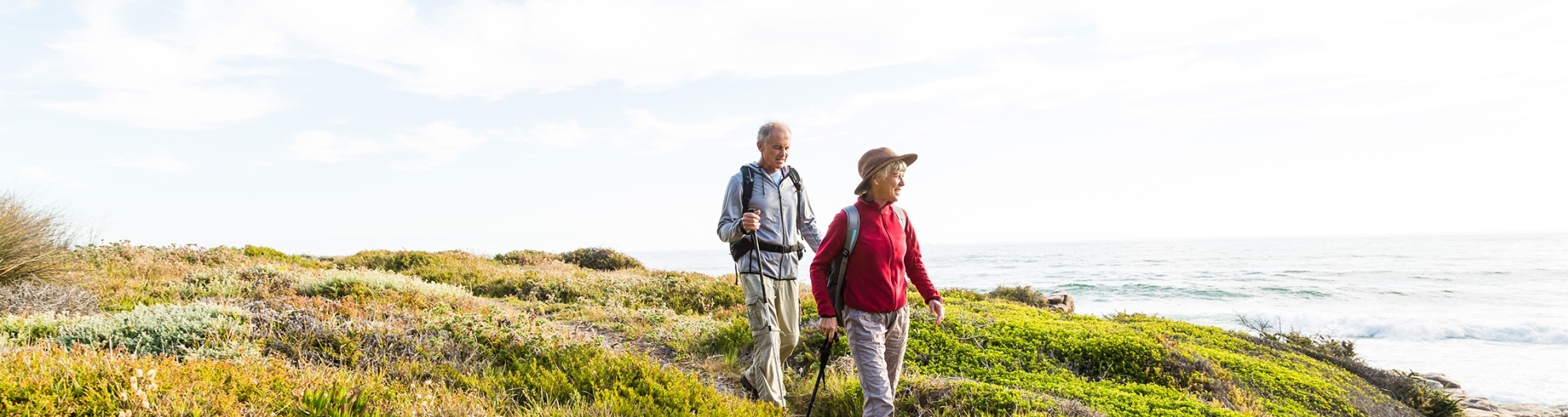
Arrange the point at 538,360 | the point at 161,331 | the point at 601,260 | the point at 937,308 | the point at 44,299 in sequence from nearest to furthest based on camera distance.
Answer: the point at 937,308 → the point at 161,331 → the point at 538,360 → the point at 44,299 → the point at 601,260

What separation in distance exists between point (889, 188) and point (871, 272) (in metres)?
0.45

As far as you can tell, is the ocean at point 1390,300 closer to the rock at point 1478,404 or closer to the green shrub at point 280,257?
the rock at point 1478,404

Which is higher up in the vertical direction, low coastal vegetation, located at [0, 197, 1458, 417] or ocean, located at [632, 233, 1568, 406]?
low coastal vegetation, located at [0, 197, 1458, 417]

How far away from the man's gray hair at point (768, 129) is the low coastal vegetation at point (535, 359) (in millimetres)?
1620

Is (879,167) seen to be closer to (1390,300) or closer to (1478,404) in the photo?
(1478,404)

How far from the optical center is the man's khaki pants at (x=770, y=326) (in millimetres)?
4586

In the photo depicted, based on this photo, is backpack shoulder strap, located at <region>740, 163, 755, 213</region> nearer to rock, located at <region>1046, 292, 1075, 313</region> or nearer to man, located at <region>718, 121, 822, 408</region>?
man, located at <region>718, 121, 822, 408</region>

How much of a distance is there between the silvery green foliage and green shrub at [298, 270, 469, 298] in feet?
8.56

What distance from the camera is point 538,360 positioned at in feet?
18.1

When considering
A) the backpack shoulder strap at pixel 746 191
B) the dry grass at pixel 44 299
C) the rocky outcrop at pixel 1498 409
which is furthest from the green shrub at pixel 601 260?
the rocky outcrop at pixel 1498 409

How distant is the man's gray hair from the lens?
4551 mm

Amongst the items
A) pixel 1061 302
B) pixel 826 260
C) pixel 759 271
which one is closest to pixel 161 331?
pixel 759 271

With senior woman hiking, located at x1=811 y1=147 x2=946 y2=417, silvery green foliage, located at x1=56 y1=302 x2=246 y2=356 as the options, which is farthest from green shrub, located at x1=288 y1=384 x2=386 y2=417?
senior woman hiking, located at x1=811 y1=147 x2=946 y2=417

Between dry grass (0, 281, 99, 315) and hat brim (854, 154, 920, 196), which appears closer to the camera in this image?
hat brim (854, 154, 920, 196)
